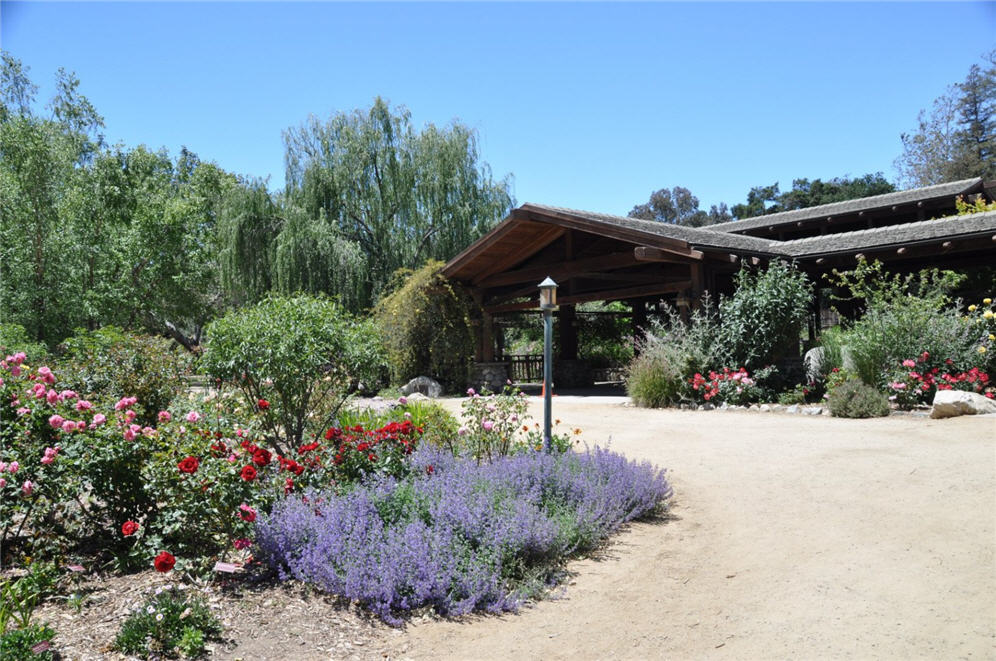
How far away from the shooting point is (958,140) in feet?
118

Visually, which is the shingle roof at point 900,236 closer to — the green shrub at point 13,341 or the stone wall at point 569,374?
the stone wall at point 569,374

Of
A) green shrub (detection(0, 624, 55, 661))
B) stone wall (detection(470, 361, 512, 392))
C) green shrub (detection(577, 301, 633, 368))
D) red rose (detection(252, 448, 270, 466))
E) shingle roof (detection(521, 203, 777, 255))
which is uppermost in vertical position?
shingle roof (detection(521, 203, 777, 255))

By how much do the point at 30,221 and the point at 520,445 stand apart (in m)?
16.8

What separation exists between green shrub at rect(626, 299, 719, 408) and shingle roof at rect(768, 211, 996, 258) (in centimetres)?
308

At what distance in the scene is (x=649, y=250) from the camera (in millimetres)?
12156

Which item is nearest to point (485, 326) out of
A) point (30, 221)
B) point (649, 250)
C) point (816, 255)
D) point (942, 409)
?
point (649, 250)

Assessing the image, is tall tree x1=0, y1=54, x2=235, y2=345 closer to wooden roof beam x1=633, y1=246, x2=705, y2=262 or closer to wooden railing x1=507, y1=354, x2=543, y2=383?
wooden railing x1=507, y1=354, x2=543, y2=383

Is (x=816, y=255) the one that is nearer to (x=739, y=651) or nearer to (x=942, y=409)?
(x=942, y=409)

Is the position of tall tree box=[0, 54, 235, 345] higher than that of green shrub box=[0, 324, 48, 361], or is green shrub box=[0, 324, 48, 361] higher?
tall tree box=[0, 54, 235, 345]

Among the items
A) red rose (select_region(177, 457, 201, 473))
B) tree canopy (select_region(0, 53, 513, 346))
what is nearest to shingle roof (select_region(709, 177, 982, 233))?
tree canopy (select_region(0, 53, 513, 346))

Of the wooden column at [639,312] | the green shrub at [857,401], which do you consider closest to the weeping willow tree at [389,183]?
the wooden column at [639,312]

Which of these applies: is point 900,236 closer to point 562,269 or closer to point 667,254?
point 667,254

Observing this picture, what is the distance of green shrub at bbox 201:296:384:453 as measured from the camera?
540 centimetres

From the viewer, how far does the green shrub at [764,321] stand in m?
11.2
